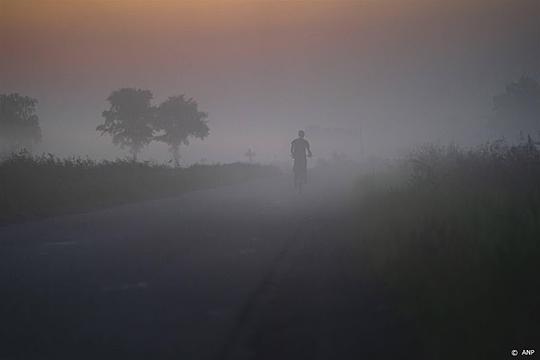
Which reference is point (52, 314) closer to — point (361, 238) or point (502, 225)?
point (361, 238)

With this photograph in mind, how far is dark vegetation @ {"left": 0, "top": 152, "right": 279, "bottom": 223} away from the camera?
1465cm

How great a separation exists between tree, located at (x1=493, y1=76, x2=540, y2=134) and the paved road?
222 feet

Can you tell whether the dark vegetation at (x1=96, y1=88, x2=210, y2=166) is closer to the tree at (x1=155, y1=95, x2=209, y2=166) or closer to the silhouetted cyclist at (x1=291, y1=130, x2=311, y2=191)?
the tree at (x1=155, y1=95, x2=209, y2=166)

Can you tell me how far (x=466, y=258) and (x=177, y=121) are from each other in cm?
6023

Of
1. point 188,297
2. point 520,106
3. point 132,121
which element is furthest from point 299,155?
point 520,106

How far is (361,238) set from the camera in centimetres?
848

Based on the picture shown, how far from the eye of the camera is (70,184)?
754 inches

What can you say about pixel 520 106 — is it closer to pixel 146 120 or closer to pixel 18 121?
pixel 146 120

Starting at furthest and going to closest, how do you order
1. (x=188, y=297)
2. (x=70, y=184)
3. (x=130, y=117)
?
(x=130, y=117) < (x=70, y=184) < (x=188, y=297)

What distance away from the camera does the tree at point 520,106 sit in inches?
2699

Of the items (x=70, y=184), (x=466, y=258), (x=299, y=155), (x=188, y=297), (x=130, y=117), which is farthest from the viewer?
(x=130, y=117)

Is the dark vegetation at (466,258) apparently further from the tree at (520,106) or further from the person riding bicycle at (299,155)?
the tree at (520,106)

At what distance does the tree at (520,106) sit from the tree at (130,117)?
47.7 m

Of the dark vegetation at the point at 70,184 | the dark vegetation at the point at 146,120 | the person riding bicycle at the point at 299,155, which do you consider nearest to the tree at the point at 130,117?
the dark vegetation at the point at 146,120
